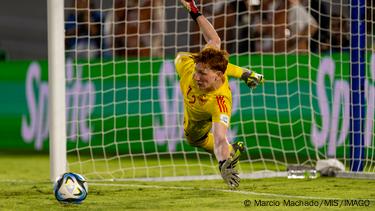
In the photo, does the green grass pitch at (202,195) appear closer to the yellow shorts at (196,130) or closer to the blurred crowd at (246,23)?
the yellow shorts at (196,130)

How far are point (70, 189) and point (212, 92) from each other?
4.64 ft

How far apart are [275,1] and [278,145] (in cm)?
189

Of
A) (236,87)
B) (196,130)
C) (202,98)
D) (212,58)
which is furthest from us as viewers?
(236,87)

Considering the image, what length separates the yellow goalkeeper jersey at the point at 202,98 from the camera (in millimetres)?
7223

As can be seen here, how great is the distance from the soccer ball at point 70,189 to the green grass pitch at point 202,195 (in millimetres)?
81

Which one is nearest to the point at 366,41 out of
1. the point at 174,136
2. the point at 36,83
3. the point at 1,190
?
the point at 174,136

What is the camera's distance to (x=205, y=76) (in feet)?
23.4

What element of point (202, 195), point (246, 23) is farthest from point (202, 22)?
point (246, 23)

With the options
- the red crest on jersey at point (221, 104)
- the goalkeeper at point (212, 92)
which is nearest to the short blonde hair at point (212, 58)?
the goalkeeper at point (212, 92)

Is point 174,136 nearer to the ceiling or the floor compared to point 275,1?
nearer to the floor

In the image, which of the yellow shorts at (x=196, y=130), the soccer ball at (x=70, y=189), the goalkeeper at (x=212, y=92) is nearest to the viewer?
the soccer ball at (x=70, y=189)

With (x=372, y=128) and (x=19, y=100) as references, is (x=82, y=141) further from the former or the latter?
(x=372, y=128)

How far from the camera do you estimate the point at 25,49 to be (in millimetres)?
15383

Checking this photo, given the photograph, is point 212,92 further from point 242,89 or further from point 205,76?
point 242,89
